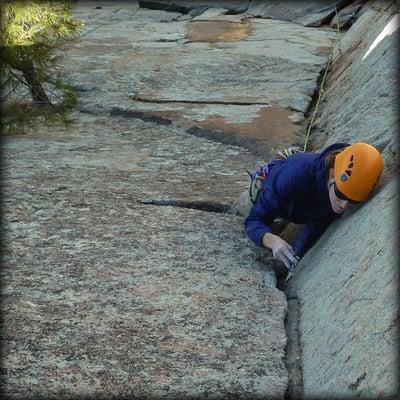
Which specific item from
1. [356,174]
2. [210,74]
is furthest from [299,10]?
[356,174]

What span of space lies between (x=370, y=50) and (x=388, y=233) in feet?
8.26

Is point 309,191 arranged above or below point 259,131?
above

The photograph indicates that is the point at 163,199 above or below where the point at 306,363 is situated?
below

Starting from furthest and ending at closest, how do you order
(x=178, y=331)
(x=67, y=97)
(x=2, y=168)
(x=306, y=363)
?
(x=67, y=97) → (x=2, y=168) → (x=178, y=331) → (x=306, y=363)

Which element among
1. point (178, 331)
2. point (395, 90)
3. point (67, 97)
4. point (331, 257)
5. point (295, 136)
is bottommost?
point (67, 97)

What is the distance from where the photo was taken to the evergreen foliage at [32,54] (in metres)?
4.47

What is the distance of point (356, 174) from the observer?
2.60m

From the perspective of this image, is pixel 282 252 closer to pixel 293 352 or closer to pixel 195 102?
pixel 293 352

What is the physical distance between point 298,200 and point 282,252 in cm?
21

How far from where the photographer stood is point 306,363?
2230 mm

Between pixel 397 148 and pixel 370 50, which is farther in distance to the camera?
pixel 370 50

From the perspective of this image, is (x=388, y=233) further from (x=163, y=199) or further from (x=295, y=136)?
(x=295, y=136)

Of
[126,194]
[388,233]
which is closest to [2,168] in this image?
[126,194]

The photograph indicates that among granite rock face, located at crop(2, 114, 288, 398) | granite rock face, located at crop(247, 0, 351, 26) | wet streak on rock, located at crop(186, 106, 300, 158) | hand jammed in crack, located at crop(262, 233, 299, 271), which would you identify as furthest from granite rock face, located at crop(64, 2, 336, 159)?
hand jammed in crack, located at crop(262, 233, 299, 271)
